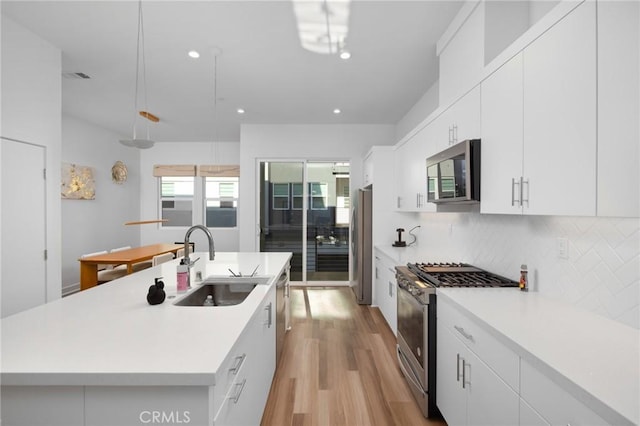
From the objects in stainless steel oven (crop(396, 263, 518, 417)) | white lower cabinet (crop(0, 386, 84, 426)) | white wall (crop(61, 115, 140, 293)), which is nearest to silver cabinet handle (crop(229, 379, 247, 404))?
white lower cabinet (crop(0, 386, 84, 426))

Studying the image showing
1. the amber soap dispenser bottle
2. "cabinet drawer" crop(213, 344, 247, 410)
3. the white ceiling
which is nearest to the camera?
"cabinet drawer" crop(213, 344, 247, 410)

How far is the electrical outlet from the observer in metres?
1.65

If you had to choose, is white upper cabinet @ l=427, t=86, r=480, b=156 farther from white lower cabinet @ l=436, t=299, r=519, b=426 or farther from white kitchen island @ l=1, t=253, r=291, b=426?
white kitchen island @ l=1, t=253, r=291, b=426

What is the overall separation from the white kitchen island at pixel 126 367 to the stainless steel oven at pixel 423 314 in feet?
3.80

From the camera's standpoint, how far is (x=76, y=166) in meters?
5.38

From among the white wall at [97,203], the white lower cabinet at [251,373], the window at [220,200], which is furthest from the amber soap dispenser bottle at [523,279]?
the white wall at [97,203]

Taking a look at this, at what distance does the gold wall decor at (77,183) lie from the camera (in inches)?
202

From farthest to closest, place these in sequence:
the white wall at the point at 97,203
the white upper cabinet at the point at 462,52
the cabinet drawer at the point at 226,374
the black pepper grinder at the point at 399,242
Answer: the white wall at the point at 97,203 → the black pepper grinder at the point at 399,242 → the white upper cabinet at the point at 462,52 → the cabinet drawer at the point at 226,374

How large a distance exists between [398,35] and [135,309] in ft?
9.57

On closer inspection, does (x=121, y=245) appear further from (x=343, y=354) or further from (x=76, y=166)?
(x=343, y=354)

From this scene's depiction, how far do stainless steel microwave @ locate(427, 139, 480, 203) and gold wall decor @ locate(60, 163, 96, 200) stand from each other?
5.71 metres

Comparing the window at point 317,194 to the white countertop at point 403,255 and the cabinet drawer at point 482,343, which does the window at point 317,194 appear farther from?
the cabinet drawer at point 482,343

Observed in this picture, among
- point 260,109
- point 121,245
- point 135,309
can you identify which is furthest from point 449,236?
point 121,245

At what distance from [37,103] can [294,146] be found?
11.4ft
